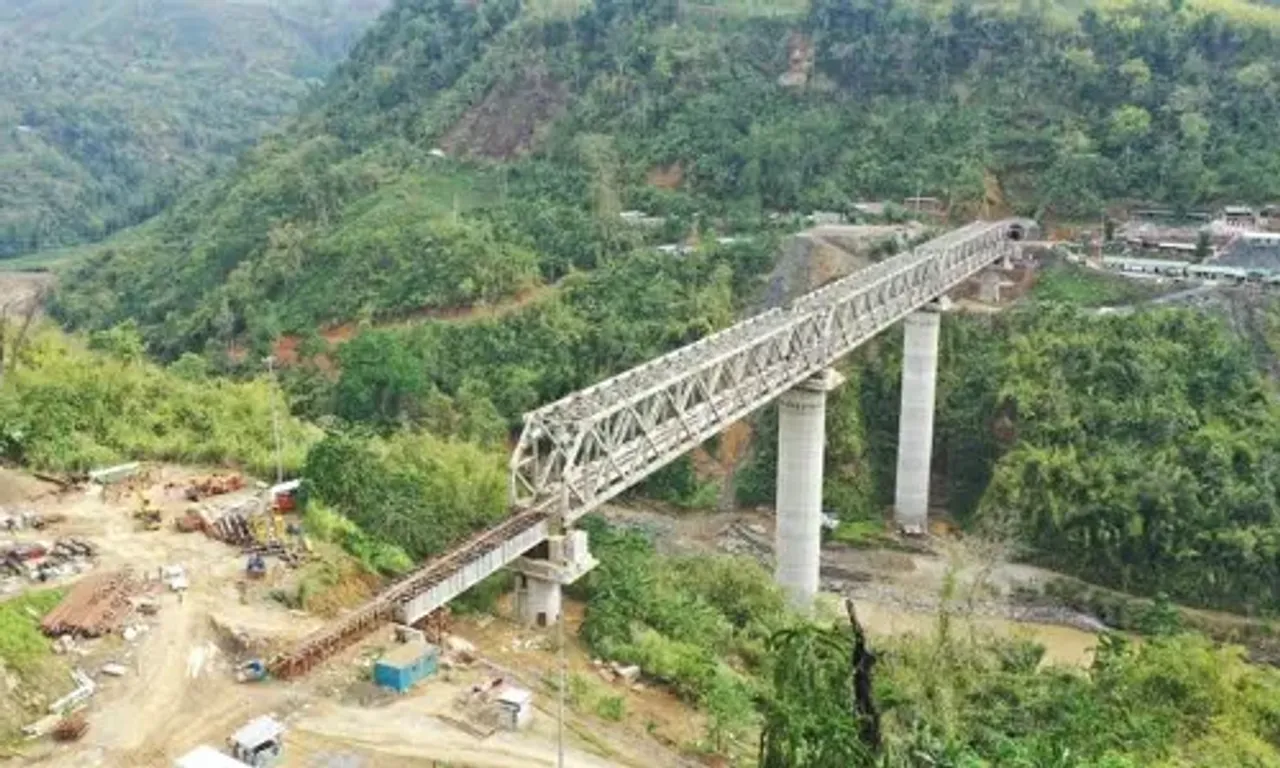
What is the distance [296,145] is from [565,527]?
77.0 meters

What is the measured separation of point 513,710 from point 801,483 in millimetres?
22997

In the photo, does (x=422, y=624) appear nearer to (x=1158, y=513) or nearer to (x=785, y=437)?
(x=785, y=437)

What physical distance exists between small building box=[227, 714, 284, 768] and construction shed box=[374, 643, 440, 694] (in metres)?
2.75

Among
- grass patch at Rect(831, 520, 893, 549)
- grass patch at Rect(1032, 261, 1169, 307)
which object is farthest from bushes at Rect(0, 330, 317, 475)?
grass patch at Rect(1032, 261, 1169, 307)

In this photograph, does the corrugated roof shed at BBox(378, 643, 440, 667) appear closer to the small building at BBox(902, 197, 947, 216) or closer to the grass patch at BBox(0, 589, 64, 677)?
the grass patch at BBox(0, 589, 64, 677)

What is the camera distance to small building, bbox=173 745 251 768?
20500mm

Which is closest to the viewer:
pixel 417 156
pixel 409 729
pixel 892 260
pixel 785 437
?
pixel 409 729

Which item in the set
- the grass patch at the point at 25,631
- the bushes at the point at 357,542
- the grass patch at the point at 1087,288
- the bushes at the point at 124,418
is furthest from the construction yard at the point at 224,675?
the grass patch at the point at 1087,288

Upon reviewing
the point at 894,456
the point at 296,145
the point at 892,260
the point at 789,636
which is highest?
the point at 296,145

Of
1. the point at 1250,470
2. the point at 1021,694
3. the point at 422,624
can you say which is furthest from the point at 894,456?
the point at 422,624

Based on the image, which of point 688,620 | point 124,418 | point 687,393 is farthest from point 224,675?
point 124,418

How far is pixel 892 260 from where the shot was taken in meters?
57.1

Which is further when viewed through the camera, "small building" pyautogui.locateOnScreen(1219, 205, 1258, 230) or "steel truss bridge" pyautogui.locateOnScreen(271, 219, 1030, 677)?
"small building" pyautogui.locateOnScreen(1219, 205, 1258, 230)

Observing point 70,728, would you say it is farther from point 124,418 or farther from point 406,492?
point 124,418
